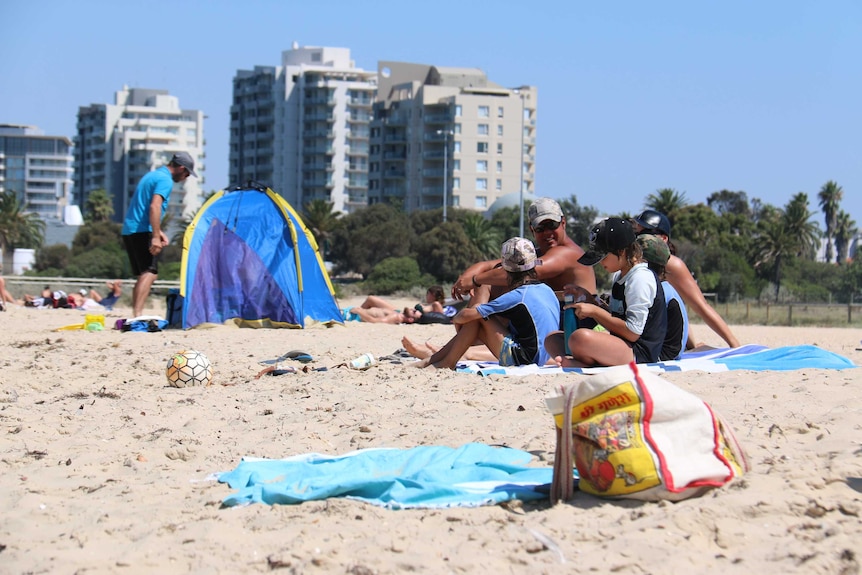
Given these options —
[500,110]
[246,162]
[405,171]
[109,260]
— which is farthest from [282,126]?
[109,260]

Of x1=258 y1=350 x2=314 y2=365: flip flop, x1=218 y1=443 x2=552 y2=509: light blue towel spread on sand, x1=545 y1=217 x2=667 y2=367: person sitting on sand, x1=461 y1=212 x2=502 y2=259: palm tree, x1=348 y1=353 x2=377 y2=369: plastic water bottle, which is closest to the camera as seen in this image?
x1=218 y1=443 x2=552 y2=509: light blue towel spread on sand

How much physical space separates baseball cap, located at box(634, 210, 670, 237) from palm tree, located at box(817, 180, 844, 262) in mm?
85442

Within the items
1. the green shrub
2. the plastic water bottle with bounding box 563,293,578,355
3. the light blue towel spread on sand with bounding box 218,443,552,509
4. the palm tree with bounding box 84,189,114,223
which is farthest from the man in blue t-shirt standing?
the palm tree with bounding box 84,189,114,223

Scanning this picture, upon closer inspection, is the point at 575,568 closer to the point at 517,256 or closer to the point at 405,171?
the point at 517,256

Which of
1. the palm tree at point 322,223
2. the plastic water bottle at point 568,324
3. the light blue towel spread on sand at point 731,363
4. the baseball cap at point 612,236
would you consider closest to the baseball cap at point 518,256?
the plastic water bottle at point 568,324

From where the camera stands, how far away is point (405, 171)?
314 ft

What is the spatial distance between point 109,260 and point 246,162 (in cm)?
6198

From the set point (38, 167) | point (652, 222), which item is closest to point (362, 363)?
point (652, 222)

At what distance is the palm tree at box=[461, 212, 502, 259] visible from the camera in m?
57.9

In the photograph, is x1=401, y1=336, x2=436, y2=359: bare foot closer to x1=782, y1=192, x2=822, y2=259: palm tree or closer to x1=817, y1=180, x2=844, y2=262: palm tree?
x1=782, y1=192, x2=822, y2=259: palm tree

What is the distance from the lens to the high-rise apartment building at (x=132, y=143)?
123 meters

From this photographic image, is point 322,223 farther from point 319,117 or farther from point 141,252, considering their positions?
point 141,252

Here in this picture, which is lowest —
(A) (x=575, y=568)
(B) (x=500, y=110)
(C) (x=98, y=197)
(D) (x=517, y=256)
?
(A) (x=575, y=568)

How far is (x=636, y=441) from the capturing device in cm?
364
